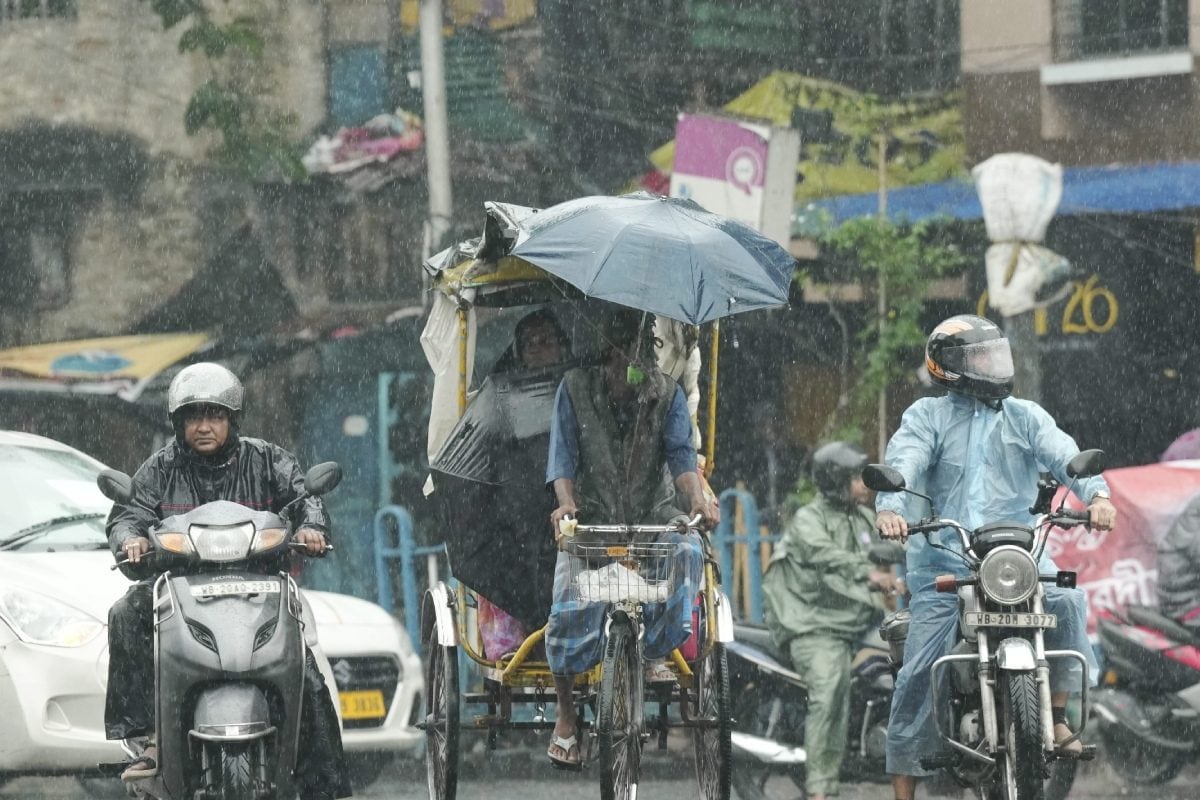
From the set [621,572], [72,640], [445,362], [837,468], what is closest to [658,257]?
[621,572]

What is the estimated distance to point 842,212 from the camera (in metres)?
15.5

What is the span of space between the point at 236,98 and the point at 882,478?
1038cm

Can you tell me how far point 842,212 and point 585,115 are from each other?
2.05 meters

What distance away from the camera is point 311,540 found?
25.0 feet

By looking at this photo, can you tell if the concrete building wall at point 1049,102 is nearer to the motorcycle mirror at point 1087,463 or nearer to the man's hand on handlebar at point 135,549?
the motorcycle mirror at point 1087,463

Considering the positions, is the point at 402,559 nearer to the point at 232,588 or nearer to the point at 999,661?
the point at 232,588

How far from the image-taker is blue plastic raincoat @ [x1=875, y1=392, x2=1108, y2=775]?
7832 millimetres

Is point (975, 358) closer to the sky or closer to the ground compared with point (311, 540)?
closer to the sky

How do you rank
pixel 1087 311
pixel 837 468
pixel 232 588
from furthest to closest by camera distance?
1. pixel 1087 311
2. pixel 837 468
3. pixel 232 588

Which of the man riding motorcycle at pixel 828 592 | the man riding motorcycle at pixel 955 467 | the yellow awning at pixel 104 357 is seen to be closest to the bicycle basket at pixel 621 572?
the man riding motorcycle at pixel 955 467

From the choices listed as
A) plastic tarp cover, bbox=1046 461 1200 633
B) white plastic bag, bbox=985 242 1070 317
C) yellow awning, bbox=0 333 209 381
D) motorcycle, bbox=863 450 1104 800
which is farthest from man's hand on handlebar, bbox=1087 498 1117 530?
yellow awning, bbox=0 333 209 381

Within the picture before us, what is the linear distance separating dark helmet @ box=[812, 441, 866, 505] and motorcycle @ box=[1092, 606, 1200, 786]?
1.57 meters

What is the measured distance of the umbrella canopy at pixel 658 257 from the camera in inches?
299

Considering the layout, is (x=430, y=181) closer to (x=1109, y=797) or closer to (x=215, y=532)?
(x=1109, y=797)
